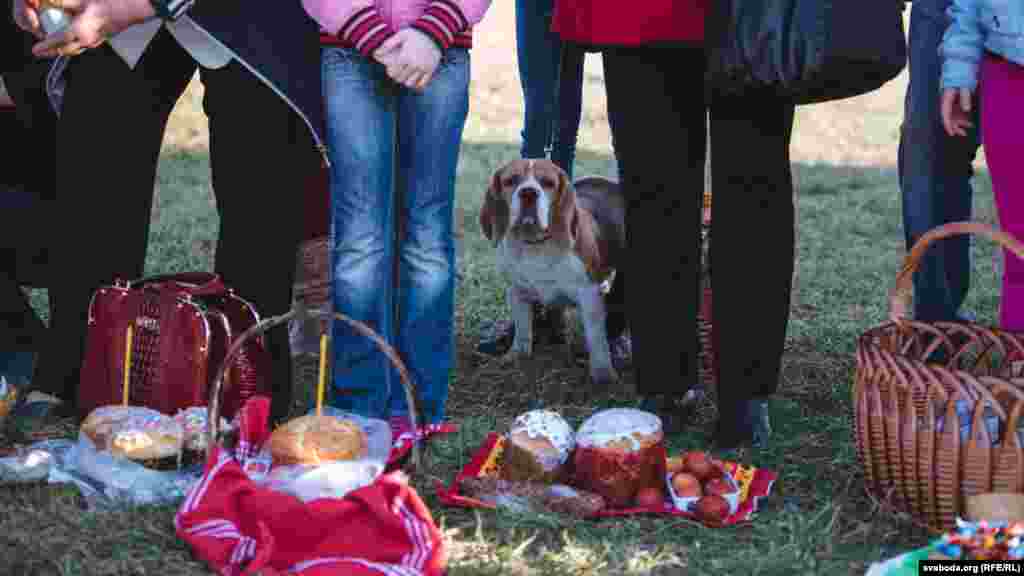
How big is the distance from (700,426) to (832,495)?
546 millimetres

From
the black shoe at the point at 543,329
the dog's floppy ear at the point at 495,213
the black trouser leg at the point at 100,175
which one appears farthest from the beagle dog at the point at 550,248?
the black trouser leg at the point at 100,175

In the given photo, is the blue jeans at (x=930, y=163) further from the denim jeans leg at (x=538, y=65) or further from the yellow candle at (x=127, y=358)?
the yellow candle at (x=127, y=358)

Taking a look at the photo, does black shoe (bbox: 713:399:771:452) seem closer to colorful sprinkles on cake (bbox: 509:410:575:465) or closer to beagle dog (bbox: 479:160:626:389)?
colorful sprinkles on cake (bbox: 509:410:575:465)

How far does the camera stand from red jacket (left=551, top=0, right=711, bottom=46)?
2.83 meters

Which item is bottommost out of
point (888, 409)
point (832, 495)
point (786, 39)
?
point (832, 495)

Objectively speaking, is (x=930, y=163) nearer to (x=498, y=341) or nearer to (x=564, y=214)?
(x=564, y=214)

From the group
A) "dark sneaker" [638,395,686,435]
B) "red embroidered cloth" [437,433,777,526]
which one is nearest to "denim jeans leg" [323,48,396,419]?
"red embroidered cloth" [437,433,777,526]

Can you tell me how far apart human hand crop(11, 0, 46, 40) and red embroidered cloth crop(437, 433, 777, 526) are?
1373 mm

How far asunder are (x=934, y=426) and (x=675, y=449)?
0.80 metres

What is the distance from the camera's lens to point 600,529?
2.60m

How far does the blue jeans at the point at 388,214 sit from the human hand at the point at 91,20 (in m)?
0.44

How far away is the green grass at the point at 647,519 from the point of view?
2.41 meters

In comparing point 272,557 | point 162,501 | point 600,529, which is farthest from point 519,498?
point 162,501

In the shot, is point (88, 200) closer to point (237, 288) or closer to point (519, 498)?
point (237, 288)
